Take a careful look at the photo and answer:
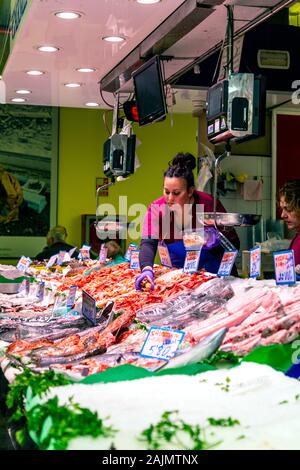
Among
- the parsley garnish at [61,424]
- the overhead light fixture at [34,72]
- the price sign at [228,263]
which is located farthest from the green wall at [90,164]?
the parsley garnish at [61,424]

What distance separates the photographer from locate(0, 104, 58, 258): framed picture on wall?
11047mm

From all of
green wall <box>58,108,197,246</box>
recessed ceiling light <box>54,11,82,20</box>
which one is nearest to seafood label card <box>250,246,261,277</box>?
recessed ceiling light <box>54,11,82,20</box>

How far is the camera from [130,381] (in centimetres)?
239

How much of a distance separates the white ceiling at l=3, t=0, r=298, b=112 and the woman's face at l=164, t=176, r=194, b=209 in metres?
1.28

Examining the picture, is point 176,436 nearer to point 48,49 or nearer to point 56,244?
point 48,49

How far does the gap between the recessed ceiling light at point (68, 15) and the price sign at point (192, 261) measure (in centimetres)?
227

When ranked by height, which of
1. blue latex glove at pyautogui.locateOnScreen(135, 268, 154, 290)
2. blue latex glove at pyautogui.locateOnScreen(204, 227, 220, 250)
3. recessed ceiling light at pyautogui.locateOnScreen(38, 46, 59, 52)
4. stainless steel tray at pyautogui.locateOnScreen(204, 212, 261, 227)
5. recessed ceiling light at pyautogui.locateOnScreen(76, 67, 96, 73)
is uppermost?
A: recessed ceiling light at pyautogui.locateOnScreen(76, 67, 96, 73)

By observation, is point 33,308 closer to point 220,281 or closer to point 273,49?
point 220,281

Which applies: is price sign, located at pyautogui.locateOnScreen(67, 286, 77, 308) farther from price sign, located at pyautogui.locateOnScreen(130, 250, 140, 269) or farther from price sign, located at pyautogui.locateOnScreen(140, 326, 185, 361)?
price sign, located at pyautogui.locateOnScreen(140, 326, 185, 361)

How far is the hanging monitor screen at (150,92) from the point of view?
20.3 ft

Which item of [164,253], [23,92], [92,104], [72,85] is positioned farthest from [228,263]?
[92,104]

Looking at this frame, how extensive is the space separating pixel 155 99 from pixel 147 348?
3797 millimetres

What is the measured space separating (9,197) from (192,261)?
6811 millimetres
